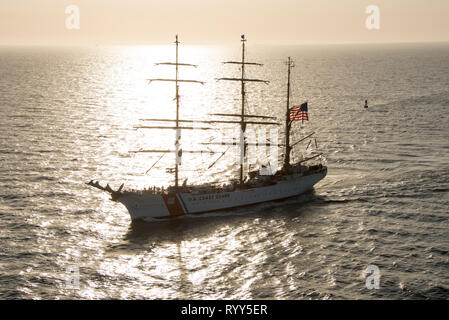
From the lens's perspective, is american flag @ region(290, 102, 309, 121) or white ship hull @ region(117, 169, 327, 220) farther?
american flag @ region(290, 102, 309, 121)

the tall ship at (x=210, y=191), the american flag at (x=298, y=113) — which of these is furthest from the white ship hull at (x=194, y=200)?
the american flag at (x=298, y=113)

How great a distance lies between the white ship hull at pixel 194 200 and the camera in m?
48.8

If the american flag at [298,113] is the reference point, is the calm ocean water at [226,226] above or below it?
below

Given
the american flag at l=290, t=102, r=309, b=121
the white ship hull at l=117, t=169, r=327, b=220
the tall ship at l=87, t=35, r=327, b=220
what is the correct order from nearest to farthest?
the white ship hull at l=117, t=169, r=327, b=220, the tall ship at l=87, t=35, r=327, b=220, the american flag at l=290, t=102, r=309, b=121

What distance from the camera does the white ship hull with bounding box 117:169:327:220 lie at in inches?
1923

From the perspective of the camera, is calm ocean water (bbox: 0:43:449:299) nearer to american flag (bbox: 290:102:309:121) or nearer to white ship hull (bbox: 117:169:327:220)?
white ship hull (bbox: 117:169:327:220)

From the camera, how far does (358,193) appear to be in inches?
2160

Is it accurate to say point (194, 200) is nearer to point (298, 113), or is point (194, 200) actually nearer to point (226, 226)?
point (226, 226)

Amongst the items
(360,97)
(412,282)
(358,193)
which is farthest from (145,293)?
(360,97)

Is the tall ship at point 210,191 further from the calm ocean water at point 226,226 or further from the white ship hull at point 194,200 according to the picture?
the calm ocean water at point 226,226

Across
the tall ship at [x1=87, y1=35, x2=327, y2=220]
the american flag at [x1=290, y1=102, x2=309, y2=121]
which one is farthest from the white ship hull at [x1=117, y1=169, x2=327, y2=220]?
the american flag at [x1=290, y1=102, x2=309, y2=121]

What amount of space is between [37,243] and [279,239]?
70.6ft

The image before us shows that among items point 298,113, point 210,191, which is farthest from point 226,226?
point 298,113

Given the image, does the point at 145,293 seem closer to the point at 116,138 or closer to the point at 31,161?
the point at 31,161
